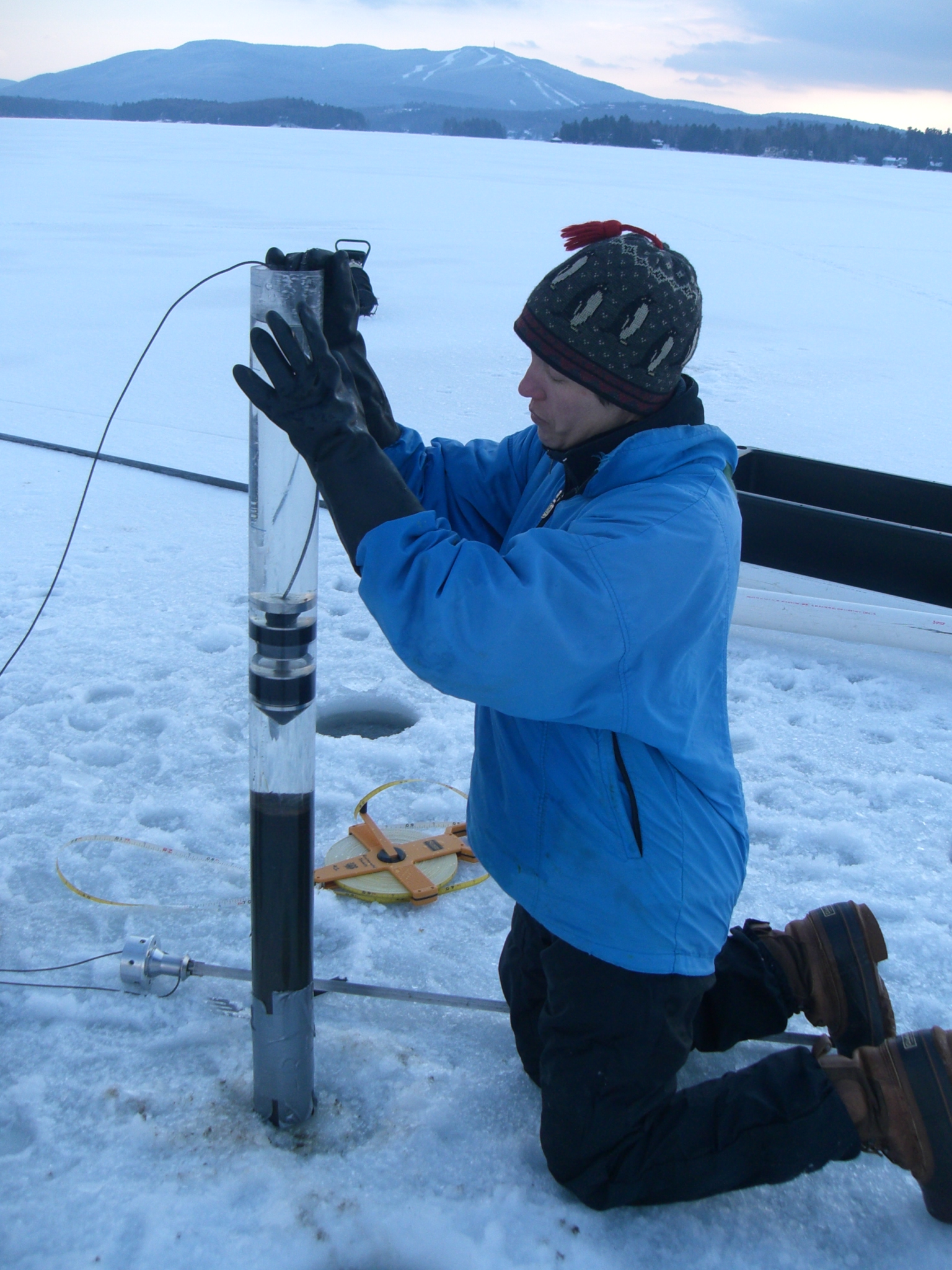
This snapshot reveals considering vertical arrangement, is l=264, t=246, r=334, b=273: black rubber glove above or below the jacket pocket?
above

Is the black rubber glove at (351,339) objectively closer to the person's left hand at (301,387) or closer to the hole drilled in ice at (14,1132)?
the person's left hand at (301,387)

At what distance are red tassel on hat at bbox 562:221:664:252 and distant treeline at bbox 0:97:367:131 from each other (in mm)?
80855

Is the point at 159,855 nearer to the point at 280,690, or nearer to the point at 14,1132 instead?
the point at 14,1132

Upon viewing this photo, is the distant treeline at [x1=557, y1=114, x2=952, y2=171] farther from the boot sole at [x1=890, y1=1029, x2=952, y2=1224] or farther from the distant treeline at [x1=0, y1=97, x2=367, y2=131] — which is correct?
the boot sole at [x1=890, y1=1029, x2=952, y2=1224]

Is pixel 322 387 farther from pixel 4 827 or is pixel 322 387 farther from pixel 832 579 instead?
pixel 832 579

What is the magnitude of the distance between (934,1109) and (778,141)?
65.7 m

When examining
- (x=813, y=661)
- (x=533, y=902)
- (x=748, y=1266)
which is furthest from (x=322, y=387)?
(x=813, y=661)

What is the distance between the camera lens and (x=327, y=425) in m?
1.25

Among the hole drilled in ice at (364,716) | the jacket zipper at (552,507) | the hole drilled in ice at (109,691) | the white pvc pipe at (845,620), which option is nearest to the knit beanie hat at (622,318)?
the jacket zipper at (552,507)

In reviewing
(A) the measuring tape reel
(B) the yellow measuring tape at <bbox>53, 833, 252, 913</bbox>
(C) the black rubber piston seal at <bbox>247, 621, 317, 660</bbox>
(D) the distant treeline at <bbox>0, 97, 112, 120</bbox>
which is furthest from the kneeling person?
(D) the distant treeline at <bbox>0, 97, 112, 120</bbox>

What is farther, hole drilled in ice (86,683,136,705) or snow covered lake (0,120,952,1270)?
hole drilled in ice (86,683,136,705)

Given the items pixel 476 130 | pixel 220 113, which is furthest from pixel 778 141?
pixel 220 113

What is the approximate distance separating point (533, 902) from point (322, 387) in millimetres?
855

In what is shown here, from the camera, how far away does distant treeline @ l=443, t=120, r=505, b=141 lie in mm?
77250
